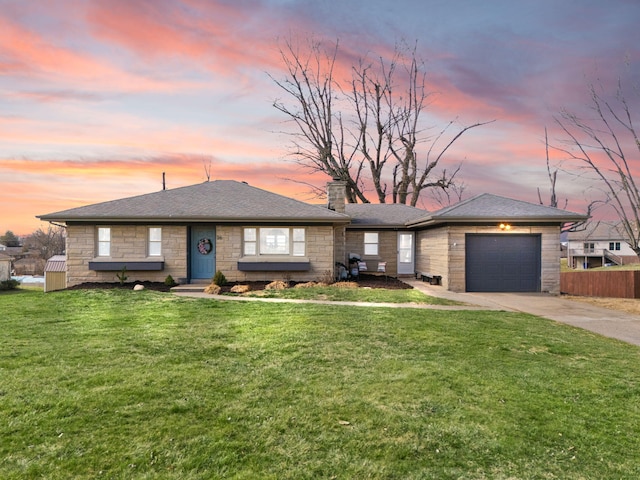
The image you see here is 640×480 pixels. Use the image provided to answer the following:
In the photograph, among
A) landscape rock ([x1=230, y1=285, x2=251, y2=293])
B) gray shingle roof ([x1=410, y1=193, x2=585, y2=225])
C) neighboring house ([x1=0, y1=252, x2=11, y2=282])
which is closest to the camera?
landscape rock ([x1=230, y1=285, x2=251, y2=293])

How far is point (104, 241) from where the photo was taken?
16.5 m

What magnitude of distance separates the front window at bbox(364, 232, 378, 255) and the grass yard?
12192 millimetres

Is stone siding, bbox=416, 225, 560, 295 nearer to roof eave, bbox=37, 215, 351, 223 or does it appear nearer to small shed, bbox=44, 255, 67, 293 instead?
roof eave, bbox=37, 215, 351, 223

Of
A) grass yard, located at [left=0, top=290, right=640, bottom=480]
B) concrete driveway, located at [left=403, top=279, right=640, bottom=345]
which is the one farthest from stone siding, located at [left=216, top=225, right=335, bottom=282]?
grass yard, located at [left=0, top=290, right=640, bottom=480]

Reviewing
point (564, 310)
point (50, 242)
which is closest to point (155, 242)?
point (564, 310)

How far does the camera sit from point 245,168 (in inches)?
1204

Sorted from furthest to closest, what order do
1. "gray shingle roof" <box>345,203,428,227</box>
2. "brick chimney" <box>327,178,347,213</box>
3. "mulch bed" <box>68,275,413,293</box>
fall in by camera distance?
1. "gray shingle roof" <box>345,203,428,227</box>
2. "brick chimney" <box>327,178,347,213</box>
3. "mulch bed" <box>68,275,413,293</box>

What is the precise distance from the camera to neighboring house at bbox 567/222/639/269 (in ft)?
172

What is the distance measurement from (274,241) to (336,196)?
4.31 meters

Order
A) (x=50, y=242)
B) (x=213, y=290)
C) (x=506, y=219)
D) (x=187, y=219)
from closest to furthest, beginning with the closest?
(x=213, y=290) < (x=506, y=219) < (x=187, y=219) < (x=50, y=242)

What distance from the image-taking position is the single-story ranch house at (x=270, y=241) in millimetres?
15359

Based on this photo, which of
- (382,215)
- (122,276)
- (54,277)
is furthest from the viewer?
(54,277)

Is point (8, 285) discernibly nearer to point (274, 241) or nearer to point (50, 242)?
point (50, 242)

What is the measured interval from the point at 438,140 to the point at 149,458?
36429 millimetres
